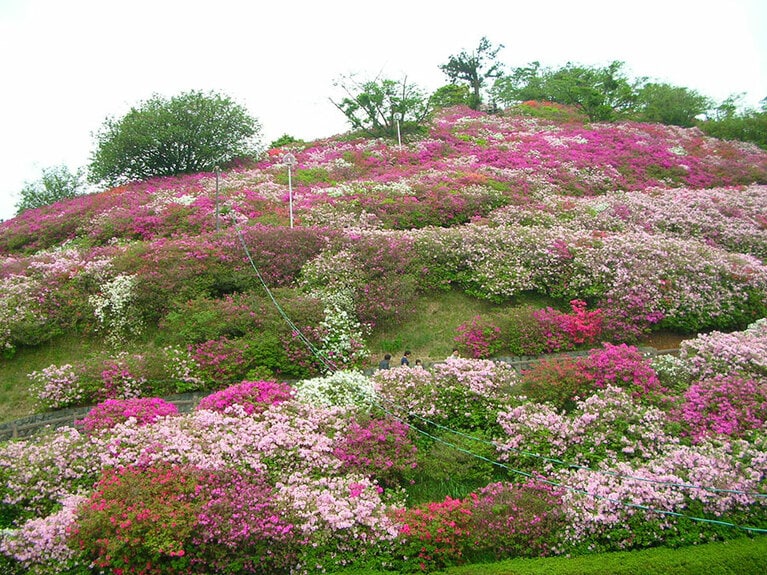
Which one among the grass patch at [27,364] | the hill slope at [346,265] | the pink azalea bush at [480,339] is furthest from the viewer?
the hill slope at [346,265]

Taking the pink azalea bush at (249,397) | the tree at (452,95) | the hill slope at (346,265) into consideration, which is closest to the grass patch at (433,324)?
the hill slope at (346,265)

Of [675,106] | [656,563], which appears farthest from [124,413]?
[675,106]

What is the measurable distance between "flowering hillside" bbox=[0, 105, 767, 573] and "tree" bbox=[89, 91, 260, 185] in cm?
432

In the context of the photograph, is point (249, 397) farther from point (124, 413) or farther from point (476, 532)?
point (476, 532)

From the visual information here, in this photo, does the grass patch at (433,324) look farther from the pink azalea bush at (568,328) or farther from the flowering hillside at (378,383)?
the pink azalea bush at (568,328)

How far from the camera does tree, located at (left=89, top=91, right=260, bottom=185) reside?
24.0m

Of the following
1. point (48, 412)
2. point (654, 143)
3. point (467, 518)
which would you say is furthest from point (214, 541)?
point (654, 143)

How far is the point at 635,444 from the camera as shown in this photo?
27.2 feet

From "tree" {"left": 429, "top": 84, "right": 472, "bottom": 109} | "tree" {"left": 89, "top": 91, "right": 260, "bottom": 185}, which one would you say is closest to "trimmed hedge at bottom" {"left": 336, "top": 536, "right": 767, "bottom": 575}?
"tree" {"left": 89, "top": 91, "right": 260, "bottom": 185}

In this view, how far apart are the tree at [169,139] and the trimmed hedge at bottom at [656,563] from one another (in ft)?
73.3

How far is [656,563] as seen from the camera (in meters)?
6.41

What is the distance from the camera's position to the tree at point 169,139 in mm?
23984

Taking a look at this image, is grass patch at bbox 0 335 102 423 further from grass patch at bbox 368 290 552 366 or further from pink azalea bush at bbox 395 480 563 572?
pink azalea bush at bbox 395 480 563 572

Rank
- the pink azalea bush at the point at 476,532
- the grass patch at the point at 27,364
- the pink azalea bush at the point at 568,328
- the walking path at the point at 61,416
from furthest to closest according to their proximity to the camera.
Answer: the pink azalea bush at the point at 568,328
the grass patch at the point at 27,364
the walking path at the point at 61,416
the pink azalea bush at the point at 476,532
